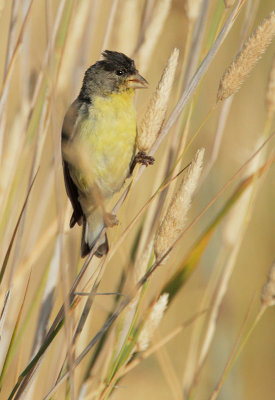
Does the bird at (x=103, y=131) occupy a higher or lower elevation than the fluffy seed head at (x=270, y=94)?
lower

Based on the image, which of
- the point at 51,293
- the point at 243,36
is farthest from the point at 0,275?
the point at 243,36

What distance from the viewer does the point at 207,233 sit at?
5.59 ft

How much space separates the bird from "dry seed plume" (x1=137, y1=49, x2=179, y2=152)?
573 millimetres

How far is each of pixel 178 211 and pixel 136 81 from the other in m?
1.14

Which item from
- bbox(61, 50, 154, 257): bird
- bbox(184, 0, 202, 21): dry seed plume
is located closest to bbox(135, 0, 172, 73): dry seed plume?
bbox(184, 0, 202, 21): dry seed plume

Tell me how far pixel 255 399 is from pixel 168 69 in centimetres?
221

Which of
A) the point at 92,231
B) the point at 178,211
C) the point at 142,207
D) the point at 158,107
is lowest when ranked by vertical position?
the point at 92,231

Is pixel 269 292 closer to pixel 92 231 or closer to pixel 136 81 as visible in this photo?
pixel 92 231

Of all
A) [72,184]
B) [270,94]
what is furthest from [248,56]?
[72,184]

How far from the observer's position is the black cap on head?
7.61ft

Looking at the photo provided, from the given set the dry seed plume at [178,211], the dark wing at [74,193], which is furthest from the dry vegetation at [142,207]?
the dark wing at [74,193]

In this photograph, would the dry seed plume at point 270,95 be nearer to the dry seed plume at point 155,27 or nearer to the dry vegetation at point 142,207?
the dry vegetation at point 142,207

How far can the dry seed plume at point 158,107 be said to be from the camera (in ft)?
4.94

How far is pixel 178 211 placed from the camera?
135cm
